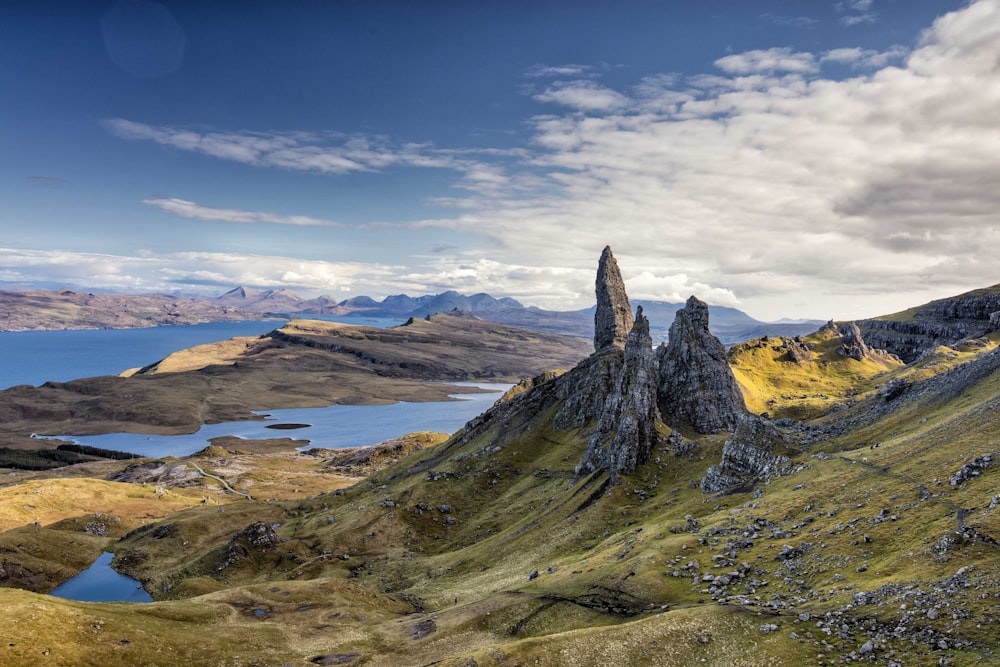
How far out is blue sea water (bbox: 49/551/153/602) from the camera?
5133 inches

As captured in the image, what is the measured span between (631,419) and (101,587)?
140 metres

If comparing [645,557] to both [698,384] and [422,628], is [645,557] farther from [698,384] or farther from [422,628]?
[698,384]

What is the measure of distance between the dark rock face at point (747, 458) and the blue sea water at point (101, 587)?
425ft

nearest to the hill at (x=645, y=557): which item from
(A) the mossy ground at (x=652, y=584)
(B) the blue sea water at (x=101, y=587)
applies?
(A) the mossy ground at (x=652, y=584)

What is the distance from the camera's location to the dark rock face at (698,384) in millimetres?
145375

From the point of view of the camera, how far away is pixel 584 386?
18100 centimetres

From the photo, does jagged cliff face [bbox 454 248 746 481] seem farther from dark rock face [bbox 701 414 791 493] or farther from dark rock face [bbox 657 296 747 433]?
dark rock face [bbox 701 414 791 493]

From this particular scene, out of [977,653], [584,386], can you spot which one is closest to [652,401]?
[584,386]

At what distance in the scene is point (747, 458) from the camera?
90.5 meters

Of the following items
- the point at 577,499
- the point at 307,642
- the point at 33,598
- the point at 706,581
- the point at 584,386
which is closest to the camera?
the point at 706,581

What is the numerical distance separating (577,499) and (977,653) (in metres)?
81.3

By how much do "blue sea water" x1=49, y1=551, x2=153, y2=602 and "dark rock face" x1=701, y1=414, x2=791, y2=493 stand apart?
129500mm

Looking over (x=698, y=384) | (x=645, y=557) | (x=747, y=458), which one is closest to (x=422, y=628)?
(x=645, y=557)

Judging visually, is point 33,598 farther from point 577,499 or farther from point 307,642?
point 577,499
